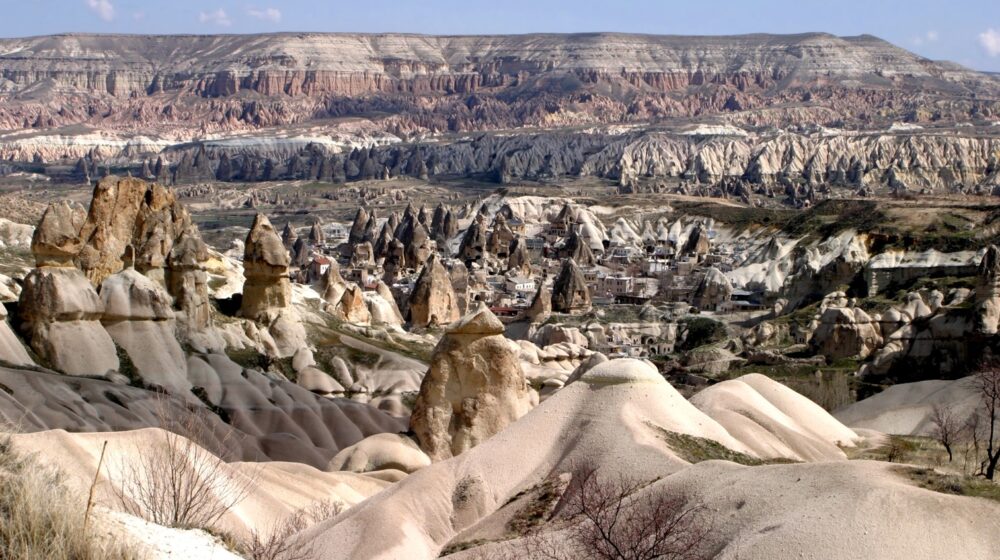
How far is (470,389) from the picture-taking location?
26.8 meters

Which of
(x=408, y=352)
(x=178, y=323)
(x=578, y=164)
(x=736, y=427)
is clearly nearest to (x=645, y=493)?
(x=736, y=427)

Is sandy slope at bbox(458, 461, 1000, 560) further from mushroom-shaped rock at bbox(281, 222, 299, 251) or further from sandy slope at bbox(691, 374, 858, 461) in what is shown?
mushroom-shaped rock at bbox(281, 222, 299, 251)

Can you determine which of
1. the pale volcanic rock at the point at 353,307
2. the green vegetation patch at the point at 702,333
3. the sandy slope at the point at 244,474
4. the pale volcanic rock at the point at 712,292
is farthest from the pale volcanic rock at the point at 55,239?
the pale volcanic rock at the point at 712,292

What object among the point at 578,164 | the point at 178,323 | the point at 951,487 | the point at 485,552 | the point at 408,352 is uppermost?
the point at 951,487

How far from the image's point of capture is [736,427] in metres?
26.2

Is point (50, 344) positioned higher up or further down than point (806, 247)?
higher up

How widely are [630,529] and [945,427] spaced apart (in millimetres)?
15658

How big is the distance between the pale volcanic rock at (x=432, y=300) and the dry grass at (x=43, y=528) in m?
49.2

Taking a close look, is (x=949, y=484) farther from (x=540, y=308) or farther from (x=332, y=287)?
(x=540, y=308)

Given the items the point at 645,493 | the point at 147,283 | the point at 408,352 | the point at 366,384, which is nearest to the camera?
the point at 645,493

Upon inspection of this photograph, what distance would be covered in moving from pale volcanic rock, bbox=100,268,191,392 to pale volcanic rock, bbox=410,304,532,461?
10.6 meters

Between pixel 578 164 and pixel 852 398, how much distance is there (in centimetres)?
13131

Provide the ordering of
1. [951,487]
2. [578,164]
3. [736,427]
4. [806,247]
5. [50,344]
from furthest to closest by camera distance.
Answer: [578,164]
[806,247]
[50,344]
[736,427]
[951,487]

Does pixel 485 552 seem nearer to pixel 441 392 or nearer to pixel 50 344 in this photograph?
pixel 441 392
